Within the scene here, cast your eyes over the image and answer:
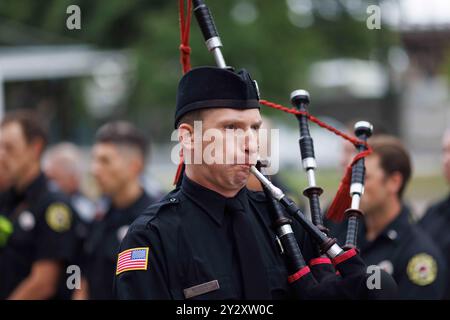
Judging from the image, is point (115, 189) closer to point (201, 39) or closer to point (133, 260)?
point (133, 260)

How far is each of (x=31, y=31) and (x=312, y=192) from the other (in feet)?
54.8

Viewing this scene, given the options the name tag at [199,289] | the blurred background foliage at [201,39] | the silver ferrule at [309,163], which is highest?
the blurred background foliage at [201,39]

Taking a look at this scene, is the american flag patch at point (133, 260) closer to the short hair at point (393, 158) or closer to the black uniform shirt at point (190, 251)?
the black uniform shirt at point (190, 251)

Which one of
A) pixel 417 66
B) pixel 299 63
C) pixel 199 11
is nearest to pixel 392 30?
pixel 299 63

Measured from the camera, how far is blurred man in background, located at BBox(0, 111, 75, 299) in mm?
5340

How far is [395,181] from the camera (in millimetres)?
5082

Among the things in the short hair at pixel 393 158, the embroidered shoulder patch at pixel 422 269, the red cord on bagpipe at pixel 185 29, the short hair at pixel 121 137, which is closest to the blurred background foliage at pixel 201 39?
the short hair at pixel 121 137

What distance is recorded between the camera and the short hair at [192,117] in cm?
285

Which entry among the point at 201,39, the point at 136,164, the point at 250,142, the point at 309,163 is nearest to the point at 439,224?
the point at 136,164

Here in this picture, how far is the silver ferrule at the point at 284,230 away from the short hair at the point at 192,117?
1.65 feet

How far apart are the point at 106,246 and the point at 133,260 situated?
2.83m

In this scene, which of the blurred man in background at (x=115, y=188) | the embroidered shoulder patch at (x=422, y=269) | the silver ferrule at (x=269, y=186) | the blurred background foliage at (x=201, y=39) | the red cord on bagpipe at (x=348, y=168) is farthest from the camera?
the blurred background foliage at (x=201, y=39)
